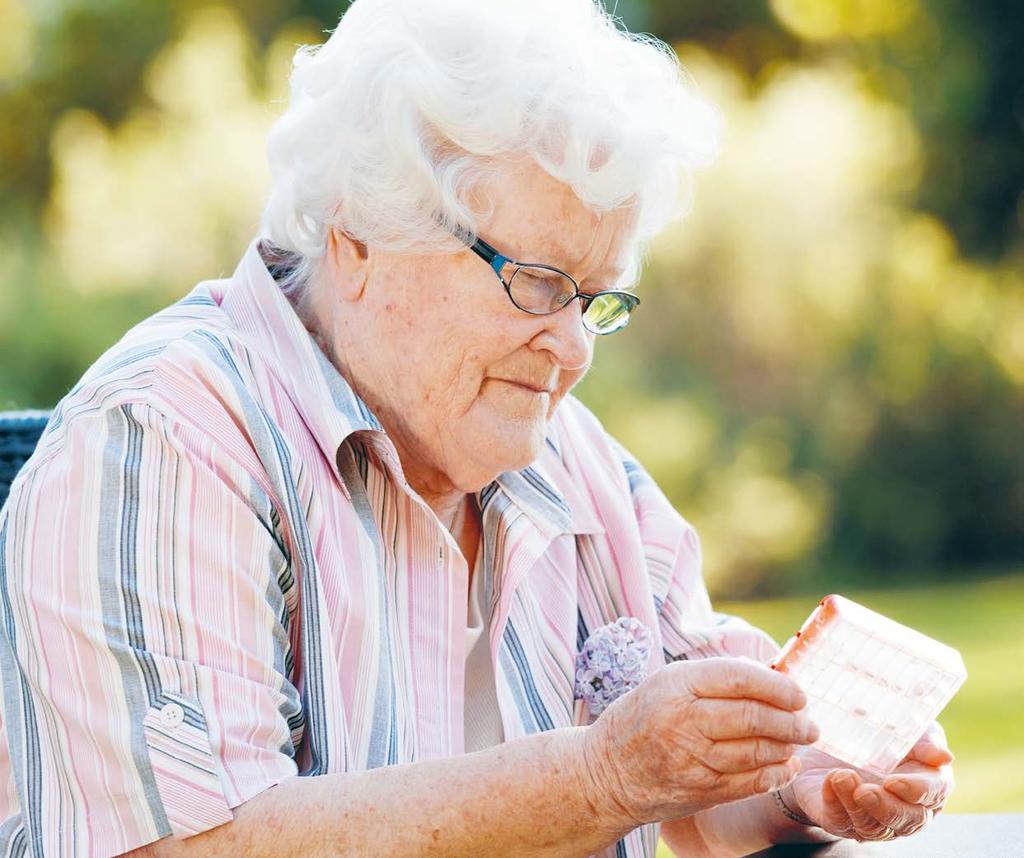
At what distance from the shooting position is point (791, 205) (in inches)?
244

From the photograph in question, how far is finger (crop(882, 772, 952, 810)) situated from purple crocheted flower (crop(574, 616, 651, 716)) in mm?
355

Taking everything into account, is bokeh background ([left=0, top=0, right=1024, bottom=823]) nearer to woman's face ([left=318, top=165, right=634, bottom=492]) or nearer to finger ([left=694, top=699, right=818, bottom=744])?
woman's face ([left=318, top=165, right=634, bottom=492])

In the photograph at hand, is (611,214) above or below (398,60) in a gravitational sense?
below

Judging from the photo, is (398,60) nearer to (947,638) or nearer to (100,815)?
(100,815)

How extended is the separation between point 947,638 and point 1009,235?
219 cm

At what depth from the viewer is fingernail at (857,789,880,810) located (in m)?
1.70

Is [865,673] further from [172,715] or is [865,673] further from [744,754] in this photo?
[172,715]

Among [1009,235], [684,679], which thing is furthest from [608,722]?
[1009,235]

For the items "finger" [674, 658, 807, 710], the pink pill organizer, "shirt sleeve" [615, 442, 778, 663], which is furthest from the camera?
"shirt sleeve" [615, 442, 778, 663]

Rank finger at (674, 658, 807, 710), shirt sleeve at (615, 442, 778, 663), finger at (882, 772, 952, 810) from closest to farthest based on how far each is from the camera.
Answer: finger at (674, 658, 807, 710)
finger at (882, 772, 952, 810)
shirt sleeve at (615, 442, 778, 663)

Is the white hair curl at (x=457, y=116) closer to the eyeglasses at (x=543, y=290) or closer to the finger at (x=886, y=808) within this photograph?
the eyeglasses at (x=543, y=290)

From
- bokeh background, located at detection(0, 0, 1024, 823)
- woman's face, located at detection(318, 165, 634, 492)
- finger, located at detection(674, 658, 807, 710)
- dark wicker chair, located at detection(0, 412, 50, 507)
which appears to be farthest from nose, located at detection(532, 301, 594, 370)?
bokeh background, located at detection(0, 0, 1024, 823)

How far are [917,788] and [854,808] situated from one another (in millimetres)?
86

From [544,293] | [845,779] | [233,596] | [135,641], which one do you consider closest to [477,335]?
[544,293]
